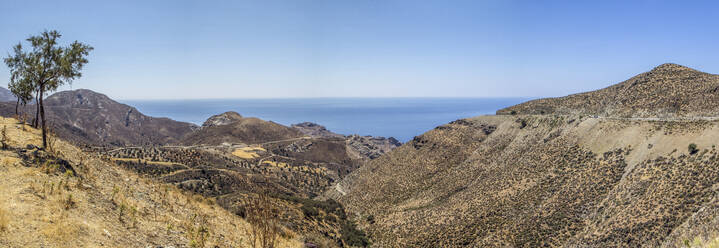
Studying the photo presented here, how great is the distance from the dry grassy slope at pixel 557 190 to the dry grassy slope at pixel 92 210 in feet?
69.4

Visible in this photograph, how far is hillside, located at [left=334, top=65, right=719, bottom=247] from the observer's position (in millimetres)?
22891

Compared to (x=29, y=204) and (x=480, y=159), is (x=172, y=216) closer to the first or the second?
(x=29, y=204)

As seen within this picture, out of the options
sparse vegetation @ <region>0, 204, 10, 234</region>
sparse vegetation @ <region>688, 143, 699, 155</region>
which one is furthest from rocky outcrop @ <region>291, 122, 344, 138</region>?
sparse vegetation @ <region>0, 204, 10, 234</region>

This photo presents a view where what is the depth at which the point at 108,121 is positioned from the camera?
164625 millimetres

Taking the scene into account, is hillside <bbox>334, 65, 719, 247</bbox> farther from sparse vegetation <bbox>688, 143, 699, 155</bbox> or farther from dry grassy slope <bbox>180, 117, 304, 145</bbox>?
dry grassy slope <bbox>180, 117, 304, 145</bbox>

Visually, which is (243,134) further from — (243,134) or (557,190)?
(557,190)

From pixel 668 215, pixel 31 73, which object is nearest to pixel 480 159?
pixel 668 215

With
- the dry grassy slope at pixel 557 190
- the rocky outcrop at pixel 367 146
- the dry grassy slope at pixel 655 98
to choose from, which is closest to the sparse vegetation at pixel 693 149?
the dry grassy slope at pixel 557 190

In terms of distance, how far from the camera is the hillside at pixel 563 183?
75.1ft

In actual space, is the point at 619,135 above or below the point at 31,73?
below

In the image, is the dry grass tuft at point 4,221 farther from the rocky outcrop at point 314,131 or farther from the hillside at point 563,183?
the rocky outcrop at point 314,131

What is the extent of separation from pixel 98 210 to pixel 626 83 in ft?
214

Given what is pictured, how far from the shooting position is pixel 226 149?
296ft

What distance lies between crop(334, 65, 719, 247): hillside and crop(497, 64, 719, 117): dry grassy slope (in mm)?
252
